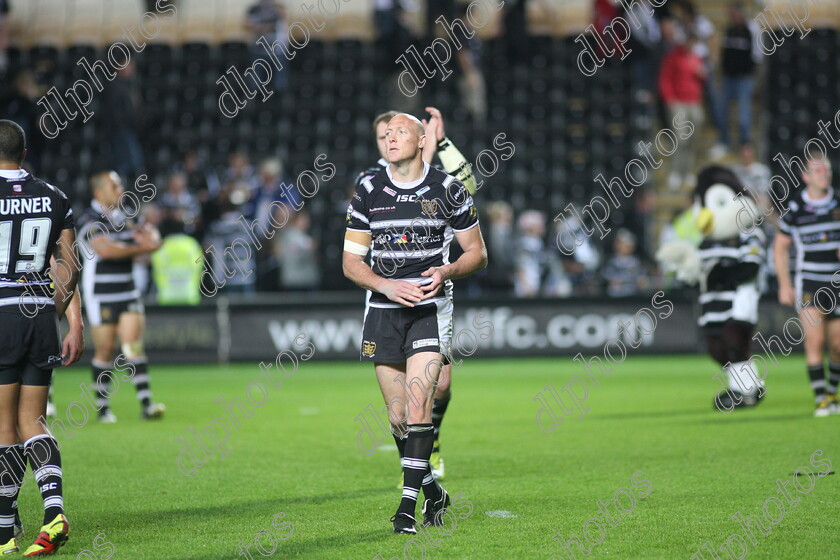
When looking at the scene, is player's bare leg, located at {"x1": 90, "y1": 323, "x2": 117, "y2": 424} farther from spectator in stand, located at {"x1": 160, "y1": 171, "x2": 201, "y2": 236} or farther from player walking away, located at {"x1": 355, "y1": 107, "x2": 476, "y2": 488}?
spectator in stand, located at {"x1": 160, "y1": 171, "x2": 201, "y2": 236}

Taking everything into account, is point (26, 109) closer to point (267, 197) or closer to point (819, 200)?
point (267, 197)

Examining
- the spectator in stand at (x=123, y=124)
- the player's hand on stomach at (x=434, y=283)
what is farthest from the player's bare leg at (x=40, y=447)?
the spectator in stand at (x=123, y=124)

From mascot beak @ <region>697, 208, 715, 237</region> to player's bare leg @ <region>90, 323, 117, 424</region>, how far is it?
6.30 m

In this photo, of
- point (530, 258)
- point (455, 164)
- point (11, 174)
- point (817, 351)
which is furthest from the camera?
point (530, 258)

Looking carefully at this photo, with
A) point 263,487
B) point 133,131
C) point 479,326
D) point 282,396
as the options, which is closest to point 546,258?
point 479,326

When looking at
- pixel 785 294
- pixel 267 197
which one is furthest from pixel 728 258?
pixel 267 197

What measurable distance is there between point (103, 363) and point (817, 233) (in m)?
7.44

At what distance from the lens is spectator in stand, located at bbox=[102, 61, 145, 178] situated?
67.0 feet

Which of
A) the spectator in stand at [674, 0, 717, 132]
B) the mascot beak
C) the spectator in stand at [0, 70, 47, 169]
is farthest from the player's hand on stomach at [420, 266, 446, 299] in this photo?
the spectator in stand at [674, 0, 717, 132]

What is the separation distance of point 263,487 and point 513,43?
637 inches

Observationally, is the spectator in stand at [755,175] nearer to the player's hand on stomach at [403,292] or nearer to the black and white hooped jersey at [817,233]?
the black and white hooped jersey at [817,233]

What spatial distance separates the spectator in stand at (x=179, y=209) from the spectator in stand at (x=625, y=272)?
7.30 metres

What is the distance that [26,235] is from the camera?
5.86m

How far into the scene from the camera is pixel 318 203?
21.1 meters
